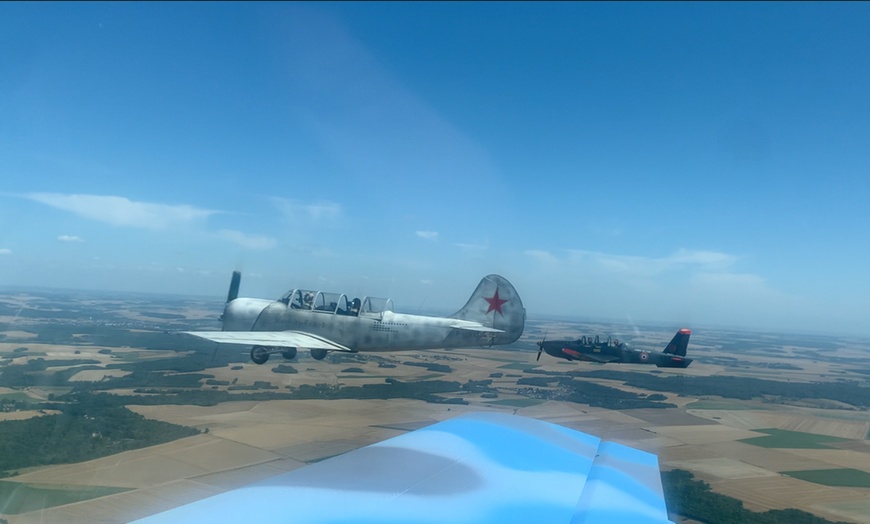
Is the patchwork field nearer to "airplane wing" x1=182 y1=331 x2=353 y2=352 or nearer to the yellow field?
the yellow field

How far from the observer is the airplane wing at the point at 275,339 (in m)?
14.3

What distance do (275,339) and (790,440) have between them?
1797 cm

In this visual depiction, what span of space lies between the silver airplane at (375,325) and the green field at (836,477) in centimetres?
912

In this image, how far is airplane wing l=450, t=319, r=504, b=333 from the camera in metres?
15.2

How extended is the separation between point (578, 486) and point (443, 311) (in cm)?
1378

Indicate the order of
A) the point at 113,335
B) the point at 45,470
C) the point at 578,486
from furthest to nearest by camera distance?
1. the point at 113,335
2. the point at 45,470
3. the point at 578,486

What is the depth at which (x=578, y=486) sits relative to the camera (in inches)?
141

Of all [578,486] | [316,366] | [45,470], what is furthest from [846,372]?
[45,470]

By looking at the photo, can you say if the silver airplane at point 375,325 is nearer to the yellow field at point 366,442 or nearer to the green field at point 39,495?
the yellow field at point 366,442

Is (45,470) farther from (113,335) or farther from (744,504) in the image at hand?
(113,335)

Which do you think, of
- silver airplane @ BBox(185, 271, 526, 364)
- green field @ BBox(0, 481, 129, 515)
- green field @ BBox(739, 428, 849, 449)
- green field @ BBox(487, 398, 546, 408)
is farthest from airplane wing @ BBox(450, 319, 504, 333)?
green field @ BBox(739, 428, 849, 449)

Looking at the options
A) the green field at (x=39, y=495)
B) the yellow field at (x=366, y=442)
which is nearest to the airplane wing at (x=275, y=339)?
the yellow field at (x=366, y=442)

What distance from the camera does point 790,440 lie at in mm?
18266

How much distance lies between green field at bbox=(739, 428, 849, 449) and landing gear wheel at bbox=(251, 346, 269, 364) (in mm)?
16181
